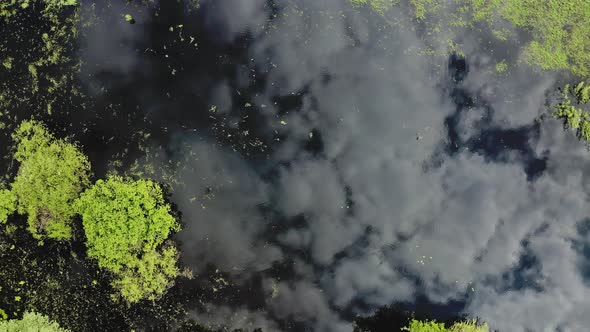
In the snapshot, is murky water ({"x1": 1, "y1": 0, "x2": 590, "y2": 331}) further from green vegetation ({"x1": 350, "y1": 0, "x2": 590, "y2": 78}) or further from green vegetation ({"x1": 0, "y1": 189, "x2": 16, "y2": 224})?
green vegetation ({"x1": 0, "y1": 189, "x2": 16, "y2": 224})

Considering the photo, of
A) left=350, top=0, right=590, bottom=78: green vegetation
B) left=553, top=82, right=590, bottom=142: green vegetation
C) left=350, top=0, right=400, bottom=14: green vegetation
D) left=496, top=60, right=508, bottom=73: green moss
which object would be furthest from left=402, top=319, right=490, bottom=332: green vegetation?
left=350, top=0, right=400, bottom=14: green vegetation

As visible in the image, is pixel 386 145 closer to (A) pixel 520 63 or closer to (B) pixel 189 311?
(A) pixel 520 63

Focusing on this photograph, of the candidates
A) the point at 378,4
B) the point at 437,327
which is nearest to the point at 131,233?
the point at 437,327

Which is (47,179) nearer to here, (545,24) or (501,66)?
(501,66)

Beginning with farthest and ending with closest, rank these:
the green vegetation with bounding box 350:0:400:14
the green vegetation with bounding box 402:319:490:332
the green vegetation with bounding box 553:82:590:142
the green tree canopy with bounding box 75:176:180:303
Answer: the green vegetation with bounding box 553:82:590:142
the green vegetation with bounding box 350:0:400:14
the green vegetation with bounding box 402:319:490:332
the green tree canopy with bounding box 75:176:180:303

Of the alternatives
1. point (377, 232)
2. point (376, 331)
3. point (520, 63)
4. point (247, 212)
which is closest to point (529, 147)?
point (520, 63)
